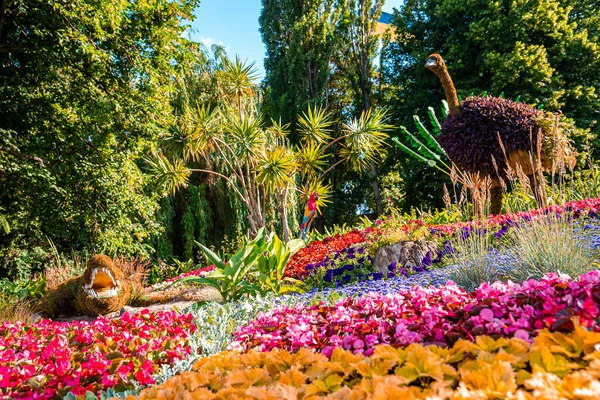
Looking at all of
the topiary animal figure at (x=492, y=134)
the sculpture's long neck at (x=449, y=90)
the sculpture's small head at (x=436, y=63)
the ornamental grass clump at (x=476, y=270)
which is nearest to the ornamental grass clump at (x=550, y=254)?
the ornamental grass clump at (x=476, y=270)

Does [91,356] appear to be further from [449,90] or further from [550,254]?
[449,90]

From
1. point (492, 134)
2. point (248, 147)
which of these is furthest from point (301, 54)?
point (492, 134)

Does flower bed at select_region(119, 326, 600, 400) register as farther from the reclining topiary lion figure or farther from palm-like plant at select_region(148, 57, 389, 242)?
palm-like plant at select_region(148, 57, 389, 242)

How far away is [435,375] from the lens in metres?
1.02

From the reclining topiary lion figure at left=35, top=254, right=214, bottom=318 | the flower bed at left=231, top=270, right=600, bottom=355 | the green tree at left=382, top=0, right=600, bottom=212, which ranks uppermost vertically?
the green tree at left=382, top=0, right=600, bottom=212

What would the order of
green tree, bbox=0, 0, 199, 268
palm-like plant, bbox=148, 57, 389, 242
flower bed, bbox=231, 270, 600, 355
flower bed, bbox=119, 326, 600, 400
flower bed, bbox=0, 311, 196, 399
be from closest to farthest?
flower bed, bbox=119, 326, 600, 400
flower bed, bbox=231, 270, 600, 355
flower bed, bbox=0, 311, 196, 399
green tree, bbox=0, 0, 199, 268
palm-like plant, bbox=148, 57, 389, 242

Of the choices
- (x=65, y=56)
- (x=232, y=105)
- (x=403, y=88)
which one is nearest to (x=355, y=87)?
(x=403, y=88)

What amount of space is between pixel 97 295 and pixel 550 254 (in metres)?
5.09

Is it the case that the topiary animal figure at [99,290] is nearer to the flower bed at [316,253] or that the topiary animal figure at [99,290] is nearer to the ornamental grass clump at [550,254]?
the flower bed at [316,253]

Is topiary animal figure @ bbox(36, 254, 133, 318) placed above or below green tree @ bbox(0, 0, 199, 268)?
Result: below

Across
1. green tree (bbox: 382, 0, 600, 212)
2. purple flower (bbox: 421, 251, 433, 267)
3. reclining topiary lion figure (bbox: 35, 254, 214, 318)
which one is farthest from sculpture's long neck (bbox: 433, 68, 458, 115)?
reclining topiary lion figure (bbox: 35, 254, 214, 318)

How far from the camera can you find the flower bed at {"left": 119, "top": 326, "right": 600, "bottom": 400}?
86 cm

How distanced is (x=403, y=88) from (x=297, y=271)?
11613mm

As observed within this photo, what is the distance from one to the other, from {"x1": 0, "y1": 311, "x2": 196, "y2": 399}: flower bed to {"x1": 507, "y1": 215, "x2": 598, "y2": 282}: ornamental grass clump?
2518mm
